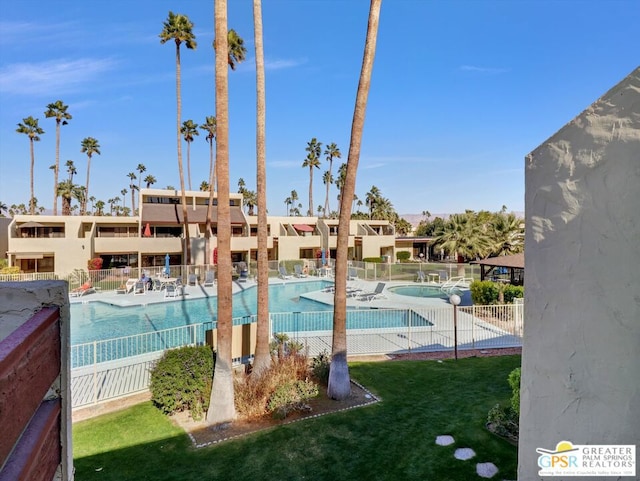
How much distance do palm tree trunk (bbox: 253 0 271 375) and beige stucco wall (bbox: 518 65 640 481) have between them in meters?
6.76

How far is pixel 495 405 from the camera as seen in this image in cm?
796

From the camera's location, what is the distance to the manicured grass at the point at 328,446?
232 inches

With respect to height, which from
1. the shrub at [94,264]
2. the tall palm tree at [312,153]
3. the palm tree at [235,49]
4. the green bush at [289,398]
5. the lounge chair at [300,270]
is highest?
the tall palm tree at [312,153]

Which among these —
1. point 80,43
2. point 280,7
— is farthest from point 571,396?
point 80,43

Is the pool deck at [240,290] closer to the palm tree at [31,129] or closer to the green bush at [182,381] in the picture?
the green bush at [182,381]

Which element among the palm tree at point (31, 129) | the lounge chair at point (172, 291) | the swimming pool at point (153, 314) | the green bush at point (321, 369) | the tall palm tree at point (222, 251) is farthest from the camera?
the palm tree at point (31, 129)

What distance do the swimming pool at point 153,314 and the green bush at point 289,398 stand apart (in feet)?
35.0

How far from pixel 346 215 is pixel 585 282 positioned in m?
6.50

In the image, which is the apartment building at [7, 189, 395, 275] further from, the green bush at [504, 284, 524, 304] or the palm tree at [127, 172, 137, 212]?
the palm tree at [127, 172, 137, 212]

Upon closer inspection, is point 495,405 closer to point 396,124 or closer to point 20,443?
point 20,443

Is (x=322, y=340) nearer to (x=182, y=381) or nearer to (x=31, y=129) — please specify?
(x=182, y=381)

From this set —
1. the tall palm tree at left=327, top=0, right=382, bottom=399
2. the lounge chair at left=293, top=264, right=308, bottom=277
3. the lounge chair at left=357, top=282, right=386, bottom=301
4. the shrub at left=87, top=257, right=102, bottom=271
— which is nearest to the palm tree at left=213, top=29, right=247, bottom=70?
the tall palm tree at left=327, top=0, right=382, bottom=399

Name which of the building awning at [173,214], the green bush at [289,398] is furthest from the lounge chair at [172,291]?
the green bush at [289,398]

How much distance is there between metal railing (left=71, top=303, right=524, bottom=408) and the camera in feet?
32.0
